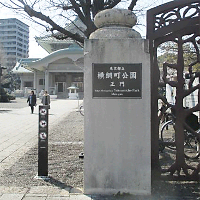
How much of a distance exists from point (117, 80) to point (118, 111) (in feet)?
1.56

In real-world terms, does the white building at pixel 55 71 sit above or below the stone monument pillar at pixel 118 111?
above

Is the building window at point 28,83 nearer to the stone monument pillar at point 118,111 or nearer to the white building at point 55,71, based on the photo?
the white building at point 55,71

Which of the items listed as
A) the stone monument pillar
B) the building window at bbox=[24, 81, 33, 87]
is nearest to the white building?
the building window at bbox=[24, 81, 33, 87]

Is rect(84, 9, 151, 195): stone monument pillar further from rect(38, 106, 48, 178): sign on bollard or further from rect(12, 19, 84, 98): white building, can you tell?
rect(12, 19, 84, 98): white building

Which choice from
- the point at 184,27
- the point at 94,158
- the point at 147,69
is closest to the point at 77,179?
the point at 94,158

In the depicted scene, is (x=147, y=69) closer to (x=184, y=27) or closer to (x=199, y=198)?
(x=184, y=27)

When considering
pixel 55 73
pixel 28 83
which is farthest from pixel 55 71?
pixel 28 83

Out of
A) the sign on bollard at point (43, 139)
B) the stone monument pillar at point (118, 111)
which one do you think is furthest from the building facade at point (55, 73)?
the stone monument pillar at point (118, 111)

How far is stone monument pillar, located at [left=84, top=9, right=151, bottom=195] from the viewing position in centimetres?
443

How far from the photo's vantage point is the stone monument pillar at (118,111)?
4.43 metres

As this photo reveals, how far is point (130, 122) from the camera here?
4445 millimetres

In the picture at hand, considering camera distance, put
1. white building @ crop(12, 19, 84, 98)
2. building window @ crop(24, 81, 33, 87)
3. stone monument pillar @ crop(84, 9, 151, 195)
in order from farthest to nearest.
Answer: building window @ crop(24, 81, 33, 87)
white building @ crop(12, 19, 84, 98)
stone monument pillar @ crop(84, 9, 151, 195)

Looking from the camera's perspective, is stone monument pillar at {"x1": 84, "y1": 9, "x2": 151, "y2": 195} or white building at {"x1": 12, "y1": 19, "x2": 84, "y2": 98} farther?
white building at {"x1": 12, "y1": 19, "x2": 84, "y2": 98}

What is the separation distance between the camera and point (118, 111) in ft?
14.6
